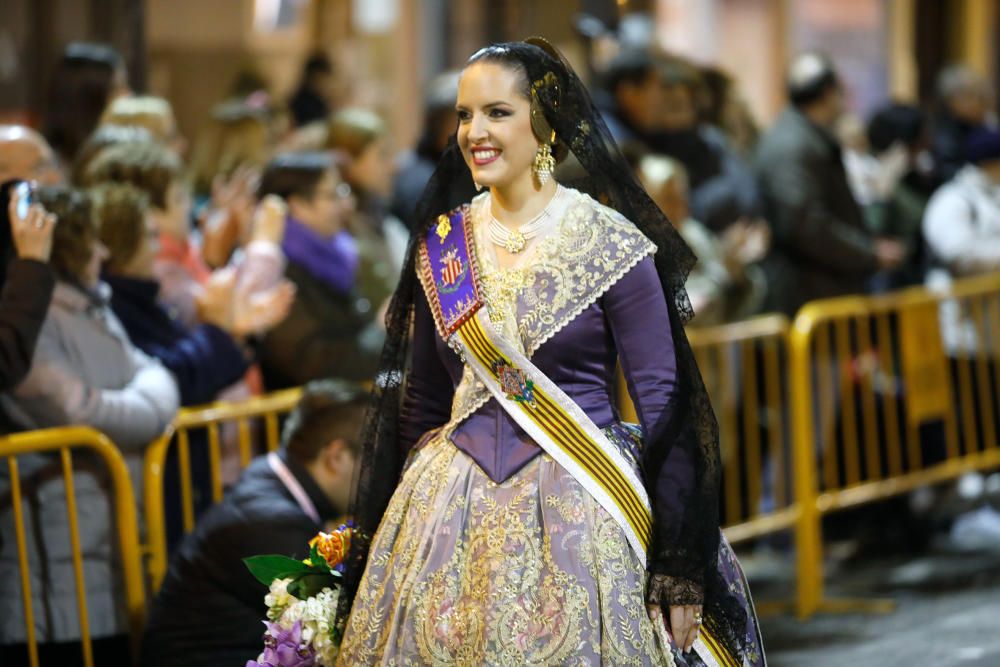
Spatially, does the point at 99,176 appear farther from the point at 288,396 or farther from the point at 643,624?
the point at 643,624

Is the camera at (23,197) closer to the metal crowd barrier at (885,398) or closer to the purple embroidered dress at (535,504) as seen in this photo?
the purple embroidered dress at (535,504)

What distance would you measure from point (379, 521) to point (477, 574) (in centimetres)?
41

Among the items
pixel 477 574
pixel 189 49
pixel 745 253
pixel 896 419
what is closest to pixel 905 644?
pixel 896 419

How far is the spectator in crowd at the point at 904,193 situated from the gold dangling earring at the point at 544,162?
A: 531cm

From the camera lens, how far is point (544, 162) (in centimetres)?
390

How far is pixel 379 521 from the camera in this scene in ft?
13.3

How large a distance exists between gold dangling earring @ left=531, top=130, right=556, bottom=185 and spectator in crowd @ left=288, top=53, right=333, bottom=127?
608cm

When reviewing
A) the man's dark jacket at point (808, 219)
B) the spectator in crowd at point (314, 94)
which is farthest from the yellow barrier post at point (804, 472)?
the spectator in crowd at point (314, 94)

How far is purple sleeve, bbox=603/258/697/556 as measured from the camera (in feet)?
12.4

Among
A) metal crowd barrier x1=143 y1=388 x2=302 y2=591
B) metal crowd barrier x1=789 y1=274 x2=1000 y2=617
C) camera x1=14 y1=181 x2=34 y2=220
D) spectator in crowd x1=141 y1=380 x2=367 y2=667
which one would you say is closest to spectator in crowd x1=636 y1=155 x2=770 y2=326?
metal crowd barrier x1=789 y1=274 x2=1000 y2=617

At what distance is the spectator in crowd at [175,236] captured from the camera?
618 cm

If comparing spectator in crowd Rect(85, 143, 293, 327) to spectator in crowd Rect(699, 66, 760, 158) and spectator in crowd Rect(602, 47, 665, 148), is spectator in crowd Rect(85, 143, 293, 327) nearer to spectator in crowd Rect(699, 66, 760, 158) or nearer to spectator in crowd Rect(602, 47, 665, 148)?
spectator in crowd Rect(602, 47, 665, 148)

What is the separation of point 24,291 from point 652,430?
2.08 m

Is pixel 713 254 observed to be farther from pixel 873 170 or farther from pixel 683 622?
pixel 683 622
